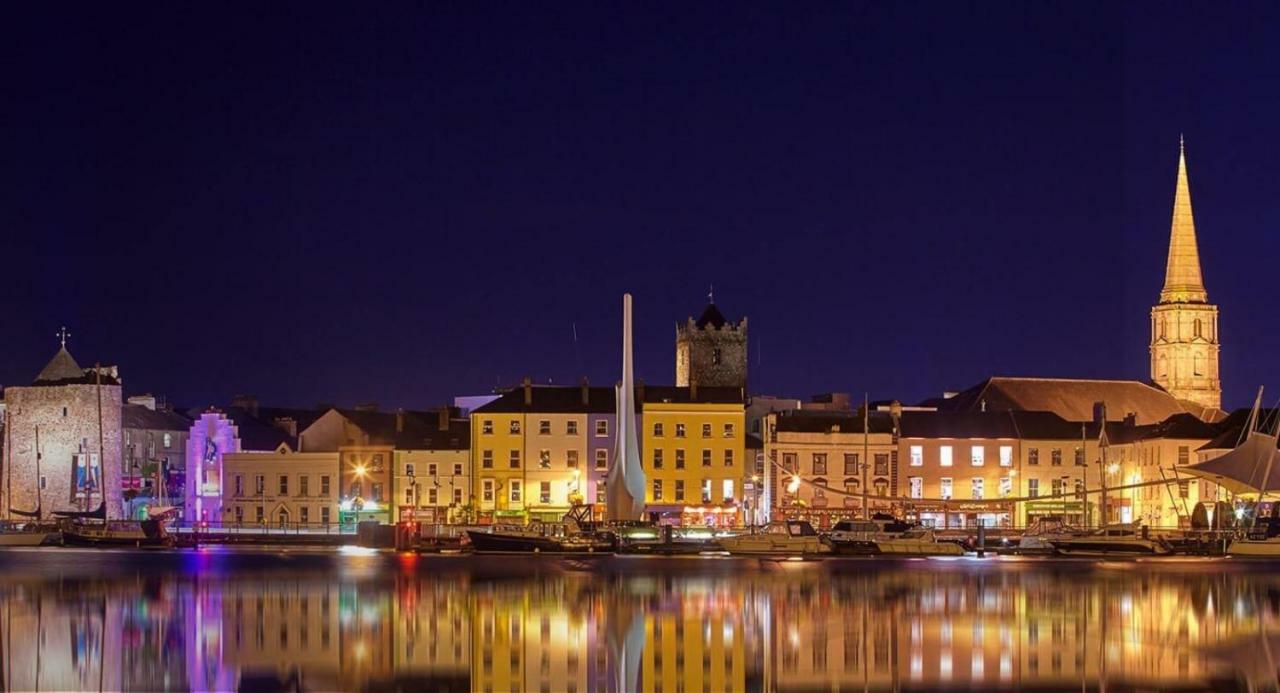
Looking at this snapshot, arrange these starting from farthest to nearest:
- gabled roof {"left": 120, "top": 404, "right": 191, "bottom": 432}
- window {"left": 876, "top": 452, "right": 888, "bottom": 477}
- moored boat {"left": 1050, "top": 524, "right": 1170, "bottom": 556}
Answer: gabled roof {"left": 120, "top": 404, "right": 191, "bottom": 432}
window {"left": 876, "top": 452, "right": 888, "bottom": 477}
moored boat {"left": 1050, "top": 524, "right": 1170, "bottom": 556}

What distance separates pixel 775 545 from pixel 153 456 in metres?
45.9

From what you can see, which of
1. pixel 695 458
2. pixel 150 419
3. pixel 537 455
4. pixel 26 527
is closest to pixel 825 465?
pixel 695 458

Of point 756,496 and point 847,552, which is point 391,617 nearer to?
point 847,552

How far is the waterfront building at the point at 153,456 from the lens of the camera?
9712 centimetres

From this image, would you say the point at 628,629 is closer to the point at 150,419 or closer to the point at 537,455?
the point at 537,455

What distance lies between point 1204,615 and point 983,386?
200 ft

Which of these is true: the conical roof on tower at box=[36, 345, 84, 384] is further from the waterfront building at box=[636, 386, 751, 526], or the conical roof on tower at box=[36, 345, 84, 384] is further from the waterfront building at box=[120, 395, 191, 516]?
the waterfront building at box=[636, 386, 751, 526]

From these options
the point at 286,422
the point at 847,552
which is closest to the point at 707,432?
the point at 847,552

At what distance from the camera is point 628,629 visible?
37.0 m

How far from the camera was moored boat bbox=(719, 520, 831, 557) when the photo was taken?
227 feet

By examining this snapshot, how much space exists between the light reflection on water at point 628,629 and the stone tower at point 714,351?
187ft

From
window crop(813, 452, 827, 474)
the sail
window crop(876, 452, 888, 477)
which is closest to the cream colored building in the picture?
window crop(813, 452, 827, 474)

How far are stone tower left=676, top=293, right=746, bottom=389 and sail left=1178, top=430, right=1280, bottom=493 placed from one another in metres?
41.5

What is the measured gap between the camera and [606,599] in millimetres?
44219
